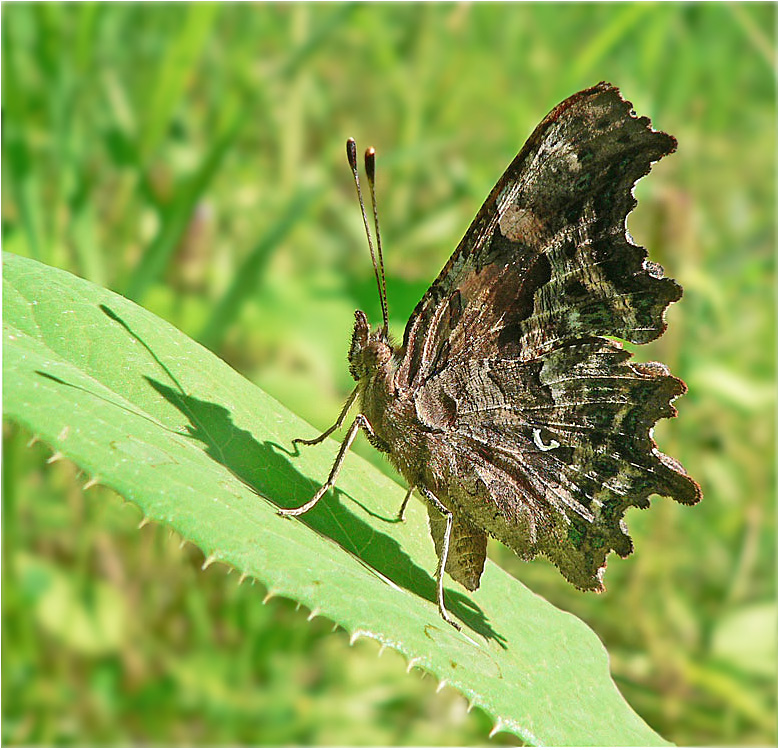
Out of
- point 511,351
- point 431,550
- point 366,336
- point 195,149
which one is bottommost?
point 431,550

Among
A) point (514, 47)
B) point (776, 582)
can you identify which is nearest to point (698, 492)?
point (776, 582)

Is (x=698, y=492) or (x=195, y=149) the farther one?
(x=195, y=149)

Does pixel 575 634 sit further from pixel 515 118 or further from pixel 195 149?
pixel 195 149

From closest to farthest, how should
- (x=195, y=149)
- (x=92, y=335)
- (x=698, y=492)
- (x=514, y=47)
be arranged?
(x=92, y=335), (x=698, y=492), (x=195, y=149), (x=514, y=47)

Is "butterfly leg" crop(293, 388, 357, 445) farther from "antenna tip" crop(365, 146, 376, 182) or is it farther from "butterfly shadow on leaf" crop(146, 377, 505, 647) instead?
"antenna tip" crop(365, 146, 376, 182)

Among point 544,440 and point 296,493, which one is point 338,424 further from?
point 544,440

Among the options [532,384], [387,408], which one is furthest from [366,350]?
[532,384]

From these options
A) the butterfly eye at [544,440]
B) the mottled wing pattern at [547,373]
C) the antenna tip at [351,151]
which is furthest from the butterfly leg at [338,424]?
the antenna tip at [351,151]

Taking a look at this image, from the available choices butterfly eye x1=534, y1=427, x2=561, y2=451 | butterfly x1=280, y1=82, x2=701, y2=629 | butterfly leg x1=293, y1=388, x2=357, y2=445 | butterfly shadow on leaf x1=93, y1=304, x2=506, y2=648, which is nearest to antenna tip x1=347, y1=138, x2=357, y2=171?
butterfly x1=280, y1=82, x2=701, y2=629
